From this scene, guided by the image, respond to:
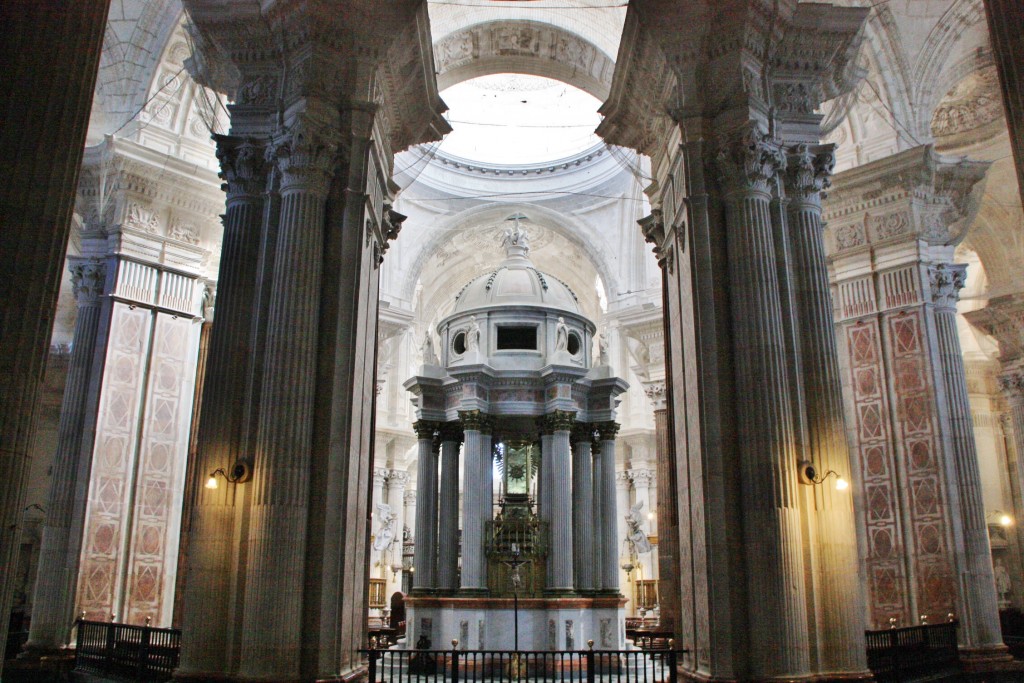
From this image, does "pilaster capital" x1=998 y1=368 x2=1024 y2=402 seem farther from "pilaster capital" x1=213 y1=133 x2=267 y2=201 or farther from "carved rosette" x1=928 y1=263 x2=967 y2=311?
"pilaster capital" x1=213 y1=133 x2=267 y2=201

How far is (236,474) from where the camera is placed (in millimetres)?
10055

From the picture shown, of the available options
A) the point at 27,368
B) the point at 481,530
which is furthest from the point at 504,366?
the point at 27,368

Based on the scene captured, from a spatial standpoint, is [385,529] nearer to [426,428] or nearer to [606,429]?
[426,428]

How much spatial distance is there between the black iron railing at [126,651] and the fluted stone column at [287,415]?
286cm

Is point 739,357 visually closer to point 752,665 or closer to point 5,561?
point 752,665

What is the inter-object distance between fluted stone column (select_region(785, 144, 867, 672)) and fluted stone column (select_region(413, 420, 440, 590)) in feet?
37.5

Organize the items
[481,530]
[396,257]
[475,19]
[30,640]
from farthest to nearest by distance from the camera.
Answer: [396,257]
[481,530]
[475,19]
[30,640]

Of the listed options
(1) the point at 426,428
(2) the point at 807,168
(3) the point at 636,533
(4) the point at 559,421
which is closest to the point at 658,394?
(4) the point at 559,421

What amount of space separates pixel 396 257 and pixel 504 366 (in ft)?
43.3

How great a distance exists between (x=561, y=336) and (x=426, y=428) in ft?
14.1

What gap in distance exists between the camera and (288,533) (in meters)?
9.80

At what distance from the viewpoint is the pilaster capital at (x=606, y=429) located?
21.1 meters

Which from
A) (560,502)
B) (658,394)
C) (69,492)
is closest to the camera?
(69,492)

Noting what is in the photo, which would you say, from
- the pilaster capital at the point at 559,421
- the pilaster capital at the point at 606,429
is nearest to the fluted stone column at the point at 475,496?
the pilaster capital at the point at 559,421
